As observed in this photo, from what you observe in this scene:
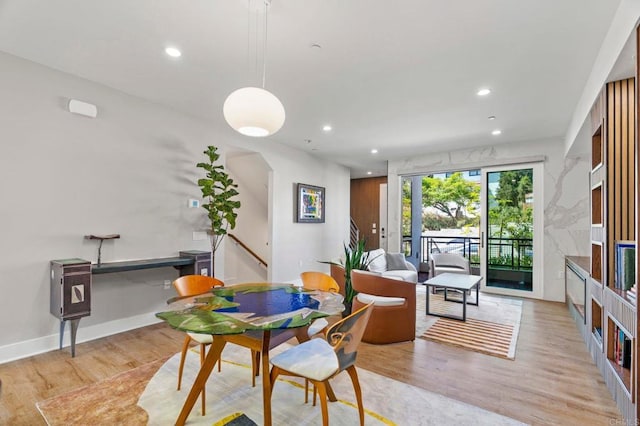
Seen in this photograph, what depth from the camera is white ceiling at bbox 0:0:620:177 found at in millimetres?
2129

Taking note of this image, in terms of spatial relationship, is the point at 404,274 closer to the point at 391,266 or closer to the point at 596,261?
the point at 391,266

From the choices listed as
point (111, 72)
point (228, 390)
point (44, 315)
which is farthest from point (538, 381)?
point (111, 72)

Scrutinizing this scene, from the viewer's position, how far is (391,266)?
5.36 m

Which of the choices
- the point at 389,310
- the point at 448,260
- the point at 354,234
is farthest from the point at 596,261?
the point at 354,234

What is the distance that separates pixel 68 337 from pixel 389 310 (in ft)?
10.9

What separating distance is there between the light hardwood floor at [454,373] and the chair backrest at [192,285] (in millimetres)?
891

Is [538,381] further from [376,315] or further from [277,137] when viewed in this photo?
[277,137]

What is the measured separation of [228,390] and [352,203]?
765cm

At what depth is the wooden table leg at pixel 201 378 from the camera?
184 cm

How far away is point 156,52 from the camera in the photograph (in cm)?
269

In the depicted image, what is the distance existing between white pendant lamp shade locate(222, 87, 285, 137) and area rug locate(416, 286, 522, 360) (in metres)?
2.88

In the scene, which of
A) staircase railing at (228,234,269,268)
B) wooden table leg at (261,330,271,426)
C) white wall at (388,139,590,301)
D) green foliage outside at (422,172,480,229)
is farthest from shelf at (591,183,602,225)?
green foliage outside at (422,172,480,229)

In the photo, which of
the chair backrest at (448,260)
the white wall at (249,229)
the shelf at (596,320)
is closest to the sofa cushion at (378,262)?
the chair backrest at (448,260)

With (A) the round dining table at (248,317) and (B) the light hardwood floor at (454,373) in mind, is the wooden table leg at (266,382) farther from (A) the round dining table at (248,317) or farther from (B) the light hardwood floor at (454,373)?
(B) the light hardwood floor at (454,373)
